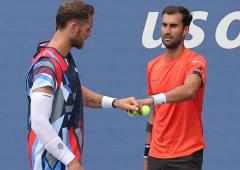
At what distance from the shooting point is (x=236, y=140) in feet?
17.7

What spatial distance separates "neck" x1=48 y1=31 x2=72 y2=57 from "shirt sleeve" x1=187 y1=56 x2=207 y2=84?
3.54ft

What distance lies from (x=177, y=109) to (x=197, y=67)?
0.30 m

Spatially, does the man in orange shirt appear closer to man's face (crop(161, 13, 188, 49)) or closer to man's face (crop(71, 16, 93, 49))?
man's face (crop(161, 13, 188, 49))

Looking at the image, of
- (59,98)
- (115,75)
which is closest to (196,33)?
(115,75)

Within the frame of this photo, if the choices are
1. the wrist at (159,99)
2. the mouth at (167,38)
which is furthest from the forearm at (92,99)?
the mouth at (167,38)

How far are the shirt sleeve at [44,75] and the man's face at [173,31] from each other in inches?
50.8

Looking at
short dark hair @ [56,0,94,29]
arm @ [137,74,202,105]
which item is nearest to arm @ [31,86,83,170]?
short dark hair @ [56,0,94,29]

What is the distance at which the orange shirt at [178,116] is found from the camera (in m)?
4.32

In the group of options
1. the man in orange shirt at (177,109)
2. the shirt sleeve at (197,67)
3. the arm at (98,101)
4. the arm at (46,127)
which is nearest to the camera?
the arm at (46,127)

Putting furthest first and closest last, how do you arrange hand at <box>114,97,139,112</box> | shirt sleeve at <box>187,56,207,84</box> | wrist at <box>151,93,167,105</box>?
shirt sleeve at <box>187,56,207,84</box> → wrist at <box>151,93,167,105</box> → hand at <box>114,97,139,112</box>

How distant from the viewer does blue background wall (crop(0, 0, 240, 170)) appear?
211 inches

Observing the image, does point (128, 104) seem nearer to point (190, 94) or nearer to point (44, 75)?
point (190, 94)

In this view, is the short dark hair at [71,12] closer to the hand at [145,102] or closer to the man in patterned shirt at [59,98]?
the man in patterned shirt at [59,98]

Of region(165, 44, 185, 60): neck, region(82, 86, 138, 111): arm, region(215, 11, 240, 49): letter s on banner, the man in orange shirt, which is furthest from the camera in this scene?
region(215, 11, 240, 49): letter s on banner
